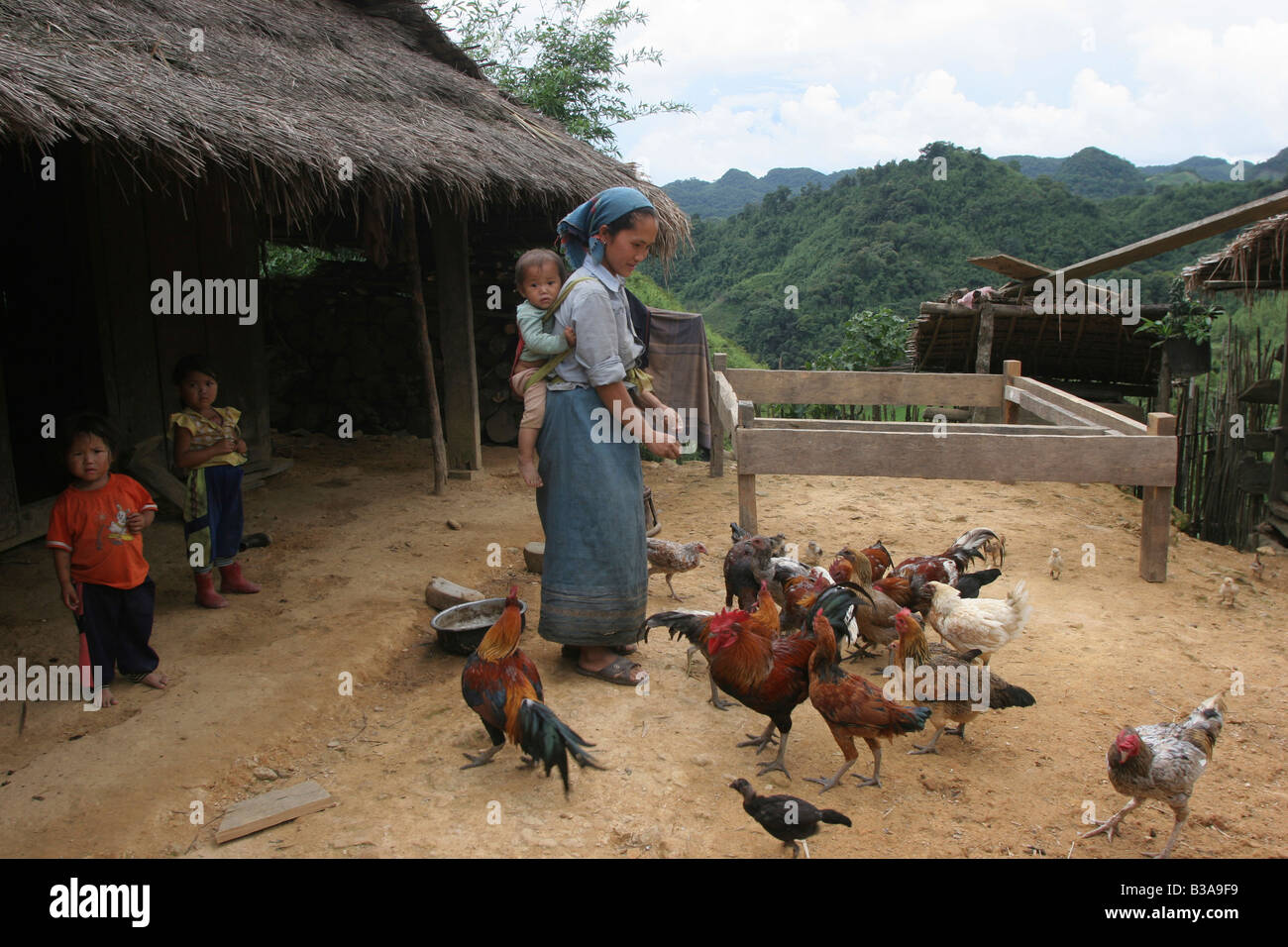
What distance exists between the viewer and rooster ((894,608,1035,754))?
337 cm

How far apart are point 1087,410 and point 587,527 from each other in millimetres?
4468

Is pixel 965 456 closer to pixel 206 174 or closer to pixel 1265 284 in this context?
pixel 206 174

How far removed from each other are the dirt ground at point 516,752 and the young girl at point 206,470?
0.28 metres

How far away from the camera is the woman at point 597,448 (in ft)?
11.5

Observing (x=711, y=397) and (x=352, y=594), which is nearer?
(x=352, y=594)

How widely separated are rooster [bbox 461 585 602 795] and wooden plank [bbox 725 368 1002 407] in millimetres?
5030

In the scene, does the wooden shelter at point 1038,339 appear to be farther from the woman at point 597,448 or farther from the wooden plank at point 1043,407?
the woman at point 597,448

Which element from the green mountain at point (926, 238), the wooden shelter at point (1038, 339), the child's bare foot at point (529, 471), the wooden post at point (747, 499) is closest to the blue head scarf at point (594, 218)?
the child's bare foot at point (529, 471)

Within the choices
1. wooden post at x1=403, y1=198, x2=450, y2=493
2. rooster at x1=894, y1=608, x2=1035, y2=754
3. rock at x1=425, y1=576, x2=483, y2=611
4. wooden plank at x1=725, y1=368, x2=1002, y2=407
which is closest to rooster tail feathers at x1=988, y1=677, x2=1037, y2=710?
rooster at x1=894, y1=608, x2=1035, y2=754

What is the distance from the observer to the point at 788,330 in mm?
19406

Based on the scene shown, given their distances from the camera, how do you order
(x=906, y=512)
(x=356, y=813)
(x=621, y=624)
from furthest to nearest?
1. (x=906, y=512)
2. (x=621, y=624)
3. (x=356, y=813)
